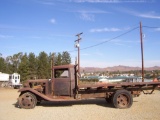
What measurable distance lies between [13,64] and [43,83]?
70.6 meters

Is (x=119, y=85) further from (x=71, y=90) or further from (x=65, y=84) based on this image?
(x=65, y=84)

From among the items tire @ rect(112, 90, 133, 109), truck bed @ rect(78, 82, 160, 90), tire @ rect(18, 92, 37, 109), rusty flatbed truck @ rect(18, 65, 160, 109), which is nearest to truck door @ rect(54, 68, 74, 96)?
rusty flatbed truck @ rect(18, 65, 160, 109)

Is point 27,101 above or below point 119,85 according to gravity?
below

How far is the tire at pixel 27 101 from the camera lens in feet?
41.8

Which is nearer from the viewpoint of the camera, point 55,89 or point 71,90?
point 71,90

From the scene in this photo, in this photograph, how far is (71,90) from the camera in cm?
1280

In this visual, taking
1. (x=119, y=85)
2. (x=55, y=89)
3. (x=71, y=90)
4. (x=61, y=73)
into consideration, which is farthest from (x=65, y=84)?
(x=119, y=85)

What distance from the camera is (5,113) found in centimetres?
1131

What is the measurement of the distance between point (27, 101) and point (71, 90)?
7.73ft

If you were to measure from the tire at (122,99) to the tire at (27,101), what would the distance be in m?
4.21

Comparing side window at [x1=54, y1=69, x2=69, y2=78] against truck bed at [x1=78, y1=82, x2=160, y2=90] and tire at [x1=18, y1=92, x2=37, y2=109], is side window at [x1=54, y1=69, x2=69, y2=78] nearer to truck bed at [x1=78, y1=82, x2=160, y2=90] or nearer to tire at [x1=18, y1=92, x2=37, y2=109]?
truck bed at [x1=78, y1=82, x2=160, y2=90]

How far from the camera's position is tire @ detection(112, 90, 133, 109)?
12.6 meters

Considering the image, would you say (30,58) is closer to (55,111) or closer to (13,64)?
(13,64)

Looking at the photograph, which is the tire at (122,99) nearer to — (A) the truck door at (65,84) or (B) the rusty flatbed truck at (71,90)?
(B) the rusty flatbed truck at (71,90)
